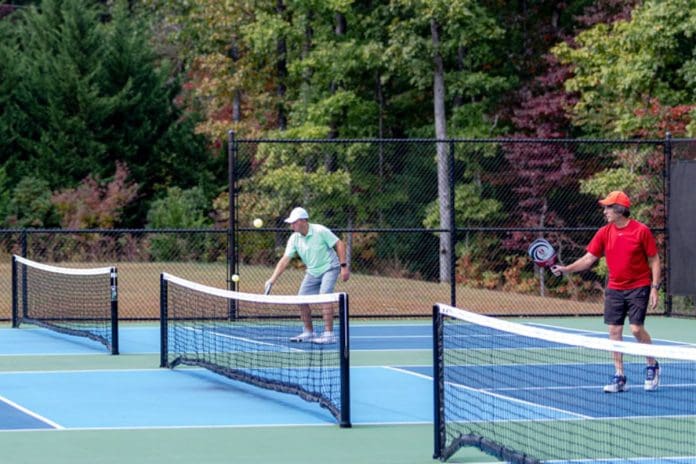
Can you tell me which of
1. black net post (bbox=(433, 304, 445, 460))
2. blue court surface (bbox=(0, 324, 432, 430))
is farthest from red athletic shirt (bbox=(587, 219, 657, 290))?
black net post (bbox=(433, 304, 445, 460))

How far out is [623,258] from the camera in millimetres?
12406

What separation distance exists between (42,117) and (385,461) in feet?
112

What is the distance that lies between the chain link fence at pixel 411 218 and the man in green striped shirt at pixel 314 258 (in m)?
8.07

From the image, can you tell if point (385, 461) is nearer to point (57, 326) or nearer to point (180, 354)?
point (180, 354)

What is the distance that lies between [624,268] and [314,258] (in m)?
5.04

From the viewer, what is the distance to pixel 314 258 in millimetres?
16656

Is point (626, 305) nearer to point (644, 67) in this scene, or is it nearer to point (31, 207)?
point (644, 67)

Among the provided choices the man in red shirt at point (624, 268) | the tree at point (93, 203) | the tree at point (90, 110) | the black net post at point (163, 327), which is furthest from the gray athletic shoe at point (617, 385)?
the tree at point (90, 110)

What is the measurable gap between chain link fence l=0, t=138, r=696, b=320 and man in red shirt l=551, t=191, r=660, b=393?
40.1 ft

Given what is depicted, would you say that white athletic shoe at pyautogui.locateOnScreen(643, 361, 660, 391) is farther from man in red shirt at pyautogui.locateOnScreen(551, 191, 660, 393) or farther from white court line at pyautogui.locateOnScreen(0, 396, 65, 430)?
white court line at pyautogui.locateOnScreen(0, 396, 65, 430)

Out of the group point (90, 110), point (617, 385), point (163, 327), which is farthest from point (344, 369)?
point (90, 110)

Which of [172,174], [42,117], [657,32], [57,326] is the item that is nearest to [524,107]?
[657,32]

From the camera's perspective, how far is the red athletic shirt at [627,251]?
1236 centimetres

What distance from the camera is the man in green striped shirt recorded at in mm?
16281
